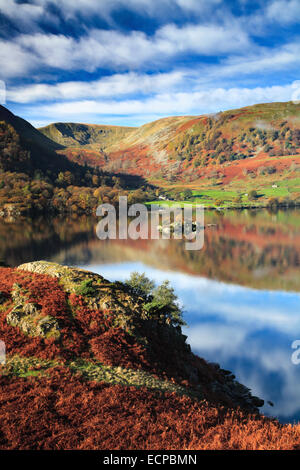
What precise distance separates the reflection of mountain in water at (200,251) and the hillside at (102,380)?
26.5 meters

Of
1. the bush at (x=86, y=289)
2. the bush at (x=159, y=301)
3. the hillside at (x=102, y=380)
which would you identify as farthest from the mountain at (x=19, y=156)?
the hillside at (x=102, y=380)

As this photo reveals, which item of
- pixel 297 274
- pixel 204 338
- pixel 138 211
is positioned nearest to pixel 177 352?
pixel 204 338

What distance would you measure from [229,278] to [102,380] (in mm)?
34249

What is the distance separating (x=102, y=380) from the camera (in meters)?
10.9

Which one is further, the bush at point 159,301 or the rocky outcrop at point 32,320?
the bush at point 159,301

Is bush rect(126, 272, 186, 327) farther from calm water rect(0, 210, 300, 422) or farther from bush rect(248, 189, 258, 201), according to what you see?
bush rect(248, 189, 258, 201)

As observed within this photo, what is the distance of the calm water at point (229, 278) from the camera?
2041 cm

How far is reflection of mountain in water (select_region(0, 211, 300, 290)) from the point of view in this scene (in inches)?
1754

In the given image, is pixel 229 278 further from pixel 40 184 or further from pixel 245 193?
pixel 245 193

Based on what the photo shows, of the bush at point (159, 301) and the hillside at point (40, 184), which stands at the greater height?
the hillside at point (40, 184)

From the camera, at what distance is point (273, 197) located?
147250 mm

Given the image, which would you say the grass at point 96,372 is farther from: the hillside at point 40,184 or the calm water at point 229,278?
the hillside at point 40,184

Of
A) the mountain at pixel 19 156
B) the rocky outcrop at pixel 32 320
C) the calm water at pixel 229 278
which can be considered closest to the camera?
the rocky outcrop at pixel 32 320

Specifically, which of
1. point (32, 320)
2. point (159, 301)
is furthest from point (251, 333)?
point (32, 320)
